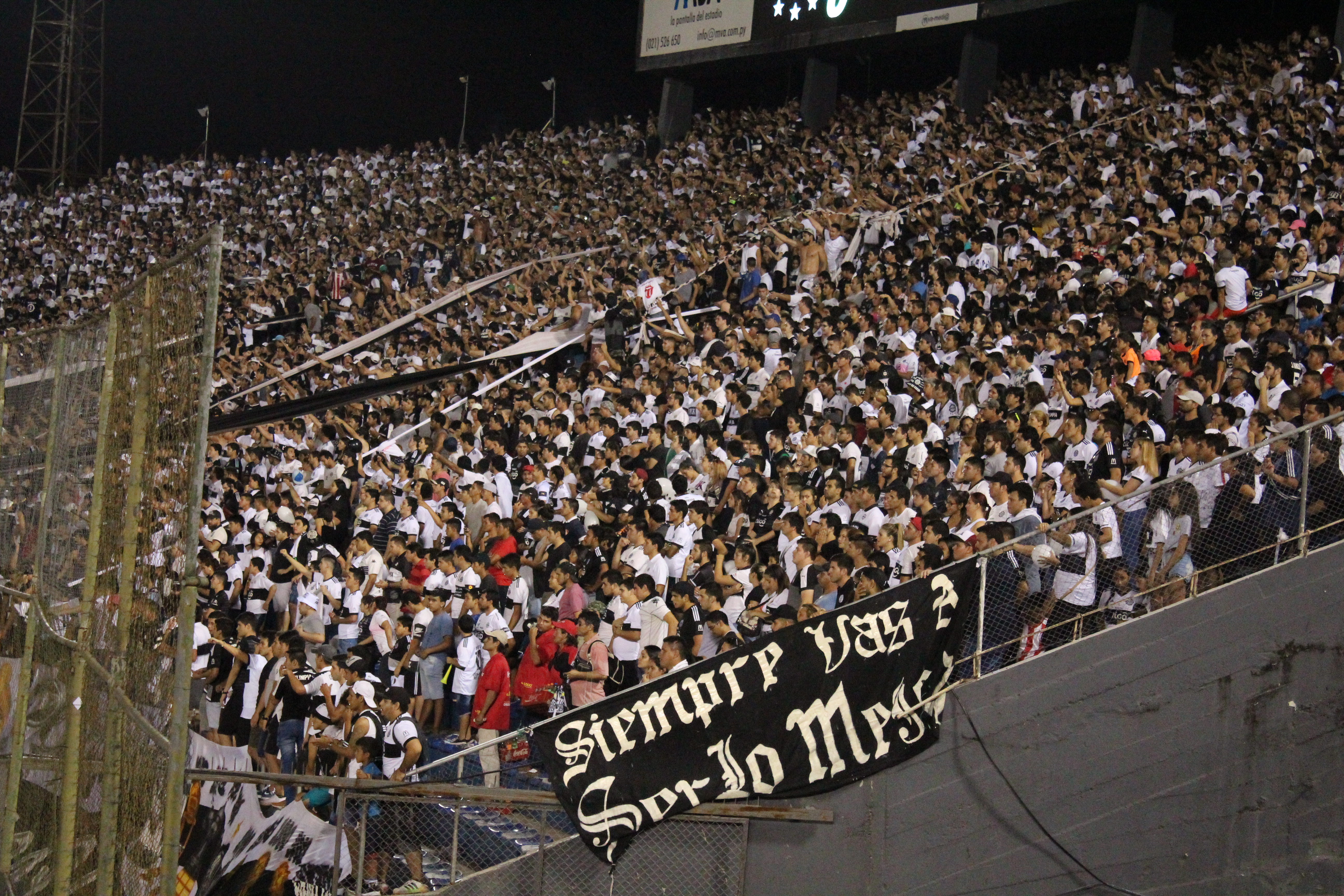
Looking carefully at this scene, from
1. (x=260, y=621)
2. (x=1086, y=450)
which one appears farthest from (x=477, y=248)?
(x=1086, y=450)

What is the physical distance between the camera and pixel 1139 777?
7.55 meters

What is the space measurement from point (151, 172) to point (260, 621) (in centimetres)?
2362

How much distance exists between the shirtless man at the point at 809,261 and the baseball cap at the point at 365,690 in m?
8.66

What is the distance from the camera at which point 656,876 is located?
25.0 feet

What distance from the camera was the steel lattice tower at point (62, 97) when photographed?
33.8 meters

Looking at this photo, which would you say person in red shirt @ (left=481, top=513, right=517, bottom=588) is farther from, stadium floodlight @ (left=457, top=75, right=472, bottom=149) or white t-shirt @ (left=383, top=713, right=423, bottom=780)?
stadium floodlight @ (left=457, top=75, right=472, bottom=149)

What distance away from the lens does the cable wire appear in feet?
24.8

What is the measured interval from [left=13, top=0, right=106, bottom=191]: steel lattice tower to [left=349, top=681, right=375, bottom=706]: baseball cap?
92.0 feet

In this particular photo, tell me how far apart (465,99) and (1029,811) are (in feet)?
89.6

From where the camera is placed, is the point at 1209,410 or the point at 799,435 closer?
the point at 1209,410

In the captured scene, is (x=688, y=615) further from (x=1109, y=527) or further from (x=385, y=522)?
(x=385, y=522)

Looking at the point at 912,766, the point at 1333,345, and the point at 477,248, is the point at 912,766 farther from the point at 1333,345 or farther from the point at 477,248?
the point at 477,248

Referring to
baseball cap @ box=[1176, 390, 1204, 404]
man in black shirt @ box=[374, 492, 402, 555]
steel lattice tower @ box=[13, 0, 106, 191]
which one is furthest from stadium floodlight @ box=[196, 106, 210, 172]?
baseball cap @ box=[1176, 390, 1204, 404]


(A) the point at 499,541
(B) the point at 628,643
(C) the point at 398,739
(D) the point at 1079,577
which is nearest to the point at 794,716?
(D) the point at 1079,577
